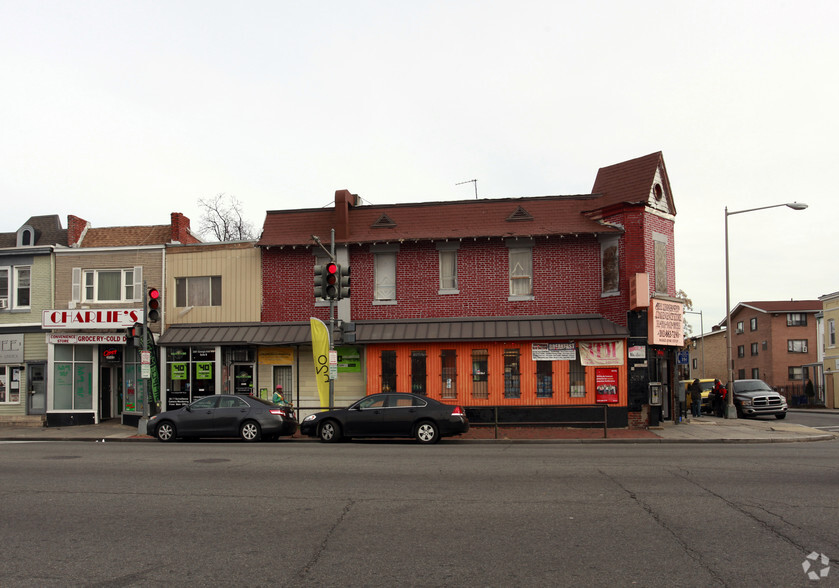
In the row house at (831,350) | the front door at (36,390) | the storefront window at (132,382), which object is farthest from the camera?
the row house at (831,350)

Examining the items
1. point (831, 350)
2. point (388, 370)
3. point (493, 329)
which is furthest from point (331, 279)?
point (831, 350)

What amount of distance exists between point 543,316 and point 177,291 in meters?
13.4

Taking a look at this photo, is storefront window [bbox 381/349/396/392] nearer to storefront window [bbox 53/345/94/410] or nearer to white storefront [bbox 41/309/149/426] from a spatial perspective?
white storefront [bbox 41/309/149/426]

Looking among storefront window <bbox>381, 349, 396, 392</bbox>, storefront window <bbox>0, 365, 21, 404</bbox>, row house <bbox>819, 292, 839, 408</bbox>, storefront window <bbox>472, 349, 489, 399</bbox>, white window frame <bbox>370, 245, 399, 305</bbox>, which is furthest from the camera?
row house <bbox>819, 292, 839, 408</bbox>

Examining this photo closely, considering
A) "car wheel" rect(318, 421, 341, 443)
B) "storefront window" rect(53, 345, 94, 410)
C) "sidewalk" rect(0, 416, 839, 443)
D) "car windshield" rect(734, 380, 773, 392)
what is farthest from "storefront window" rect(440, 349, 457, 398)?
"car windshield" rect(734, 380, 773, 392)

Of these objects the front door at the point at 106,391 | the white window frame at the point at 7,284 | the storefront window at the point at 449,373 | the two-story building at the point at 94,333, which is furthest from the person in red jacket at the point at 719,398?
the white window frame at the point at 7,284

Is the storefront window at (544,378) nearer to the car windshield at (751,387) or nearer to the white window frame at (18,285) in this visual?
the car windshield at (751,387)

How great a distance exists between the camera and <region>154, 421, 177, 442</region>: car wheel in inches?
792

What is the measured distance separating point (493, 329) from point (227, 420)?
30.1 ft

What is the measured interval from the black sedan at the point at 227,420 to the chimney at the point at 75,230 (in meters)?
11.3

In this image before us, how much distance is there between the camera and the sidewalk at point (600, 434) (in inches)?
776

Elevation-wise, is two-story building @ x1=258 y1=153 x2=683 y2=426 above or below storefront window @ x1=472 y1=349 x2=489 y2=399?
above

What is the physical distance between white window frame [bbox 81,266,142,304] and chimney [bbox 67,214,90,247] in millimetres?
1590

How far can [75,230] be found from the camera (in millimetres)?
28312
